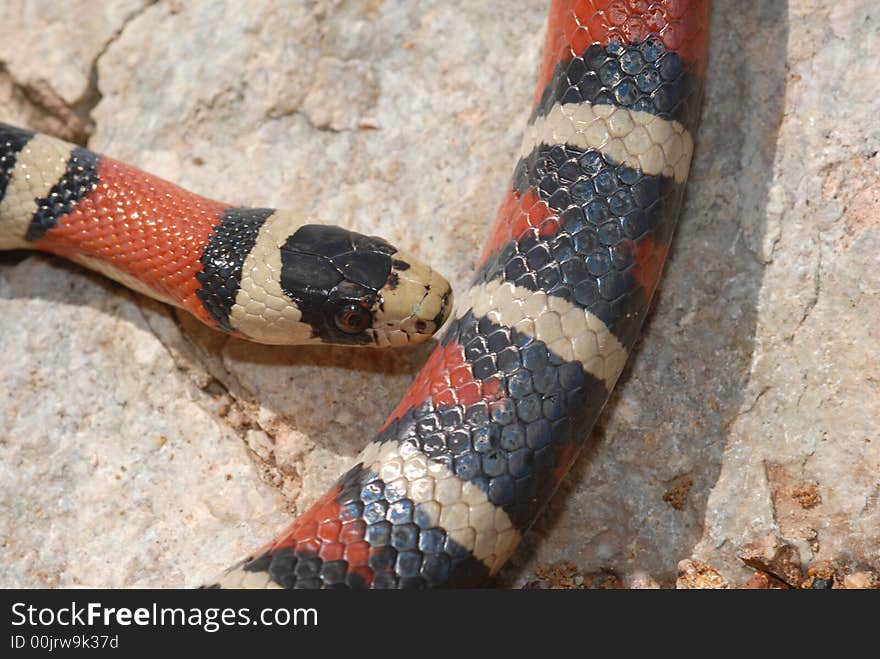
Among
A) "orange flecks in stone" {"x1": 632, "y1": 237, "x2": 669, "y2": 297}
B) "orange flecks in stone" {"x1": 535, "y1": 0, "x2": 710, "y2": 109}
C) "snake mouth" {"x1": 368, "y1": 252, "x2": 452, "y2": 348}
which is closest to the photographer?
"orange flecks in stone" {"x1": 632, "y1": 237, "x2": 669, "y2": 297}

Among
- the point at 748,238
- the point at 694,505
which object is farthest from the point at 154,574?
the point at 748,238

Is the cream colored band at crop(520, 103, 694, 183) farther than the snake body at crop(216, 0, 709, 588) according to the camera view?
Yes

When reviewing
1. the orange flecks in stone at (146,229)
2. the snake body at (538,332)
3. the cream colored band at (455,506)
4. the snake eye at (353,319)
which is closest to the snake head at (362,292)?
the snake eye at (353,319)

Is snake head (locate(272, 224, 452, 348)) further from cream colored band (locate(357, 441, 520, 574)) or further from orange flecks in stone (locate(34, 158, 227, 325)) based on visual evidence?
cream colored band (locate(357, 441, 520, 574))

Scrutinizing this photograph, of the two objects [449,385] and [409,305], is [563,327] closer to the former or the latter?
[449,385]

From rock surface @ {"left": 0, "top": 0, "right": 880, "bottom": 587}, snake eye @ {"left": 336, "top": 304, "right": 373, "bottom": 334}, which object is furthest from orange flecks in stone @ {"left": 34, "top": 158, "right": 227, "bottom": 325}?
snake eye @ {"left": 336, "top": 304, "right": 373, "bottom": 334}

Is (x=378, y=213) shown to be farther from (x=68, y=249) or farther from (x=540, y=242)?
(x=68, y=249)

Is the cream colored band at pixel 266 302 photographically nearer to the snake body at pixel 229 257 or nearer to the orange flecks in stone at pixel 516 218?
the snake body at pixel 229 257
